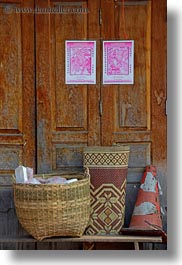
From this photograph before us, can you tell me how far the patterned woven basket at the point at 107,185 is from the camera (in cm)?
471

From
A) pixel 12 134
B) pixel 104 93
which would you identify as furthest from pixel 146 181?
pixel 12 134

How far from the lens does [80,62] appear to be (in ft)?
15.7

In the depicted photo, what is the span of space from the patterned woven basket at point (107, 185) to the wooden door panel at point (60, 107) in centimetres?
16

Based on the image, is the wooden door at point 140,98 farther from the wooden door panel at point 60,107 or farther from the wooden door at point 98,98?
the wooden door panel at point 60,107

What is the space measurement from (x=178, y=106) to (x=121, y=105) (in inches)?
18.0

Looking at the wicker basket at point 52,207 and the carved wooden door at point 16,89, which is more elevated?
the carved wooden door at point 16,89

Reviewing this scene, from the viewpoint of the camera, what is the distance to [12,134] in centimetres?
482

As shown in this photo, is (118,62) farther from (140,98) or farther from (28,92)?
(28,92)

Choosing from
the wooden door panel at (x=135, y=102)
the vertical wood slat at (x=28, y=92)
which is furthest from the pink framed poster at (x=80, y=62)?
the vertical wood slat at (x=28, y=92)

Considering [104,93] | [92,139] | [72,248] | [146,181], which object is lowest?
[72,248]

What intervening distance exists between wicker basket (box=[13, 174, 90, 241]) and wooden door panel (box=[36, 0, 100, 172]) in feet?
1.22

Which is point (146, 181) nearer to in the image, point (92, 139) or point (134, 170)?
point (134, 170)

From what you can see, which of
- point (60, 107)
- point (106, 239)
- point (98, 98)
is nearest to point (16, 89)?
point (60, 107)

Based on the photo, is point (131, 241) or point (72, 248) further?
point (72, 248)
